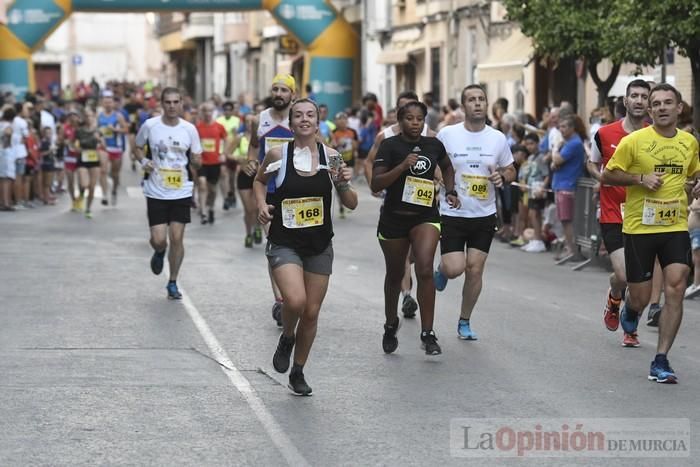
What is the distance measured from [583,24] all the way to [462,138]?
11.4 m

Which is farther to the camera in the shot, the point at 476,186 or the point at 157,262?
the point at 157,262

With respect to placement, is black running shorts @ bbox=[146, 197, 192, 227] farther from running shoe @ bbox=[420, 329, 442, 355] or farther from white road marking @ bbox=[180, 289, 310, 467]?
running shoe @ bbox=[420, 329, 442, 355]

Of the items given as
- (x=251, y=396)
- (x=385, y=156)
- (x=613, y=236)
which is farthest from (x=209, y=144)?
(x=251, y=396)

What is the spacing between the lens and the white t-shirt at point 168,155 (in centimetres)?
1487

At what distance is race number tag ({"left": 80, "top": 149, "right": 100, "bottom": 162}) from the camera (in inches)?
1048

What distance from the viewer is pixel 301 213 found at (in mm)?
9508

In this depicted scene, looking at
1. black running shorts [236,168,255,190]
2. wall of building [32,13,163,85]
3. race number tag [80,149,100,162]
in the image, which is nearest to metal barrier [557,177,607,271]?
black running shorts [236,168,255,190]

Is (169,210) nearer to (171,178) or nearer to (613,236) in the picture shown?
(171,178)

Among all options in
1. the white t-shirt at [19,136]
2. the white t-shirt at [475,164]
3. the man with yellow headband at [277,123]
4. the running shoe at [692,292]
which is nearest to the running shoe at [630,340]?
the white t-shirt at [475,164]

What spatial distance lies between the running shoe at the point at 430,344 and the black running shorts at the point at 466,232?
912 mm

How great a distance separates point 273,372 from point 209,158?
1525 cm

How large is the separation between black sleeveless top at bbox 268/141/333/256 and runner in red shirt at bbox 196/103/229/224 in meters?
15.2

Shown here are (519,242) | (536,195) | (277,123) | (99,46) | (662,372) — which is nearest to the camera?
(662,372)

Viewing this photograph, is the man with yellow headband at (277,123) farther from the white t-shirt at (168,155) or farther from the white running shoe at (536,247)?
the white running shoe at (536,247)
